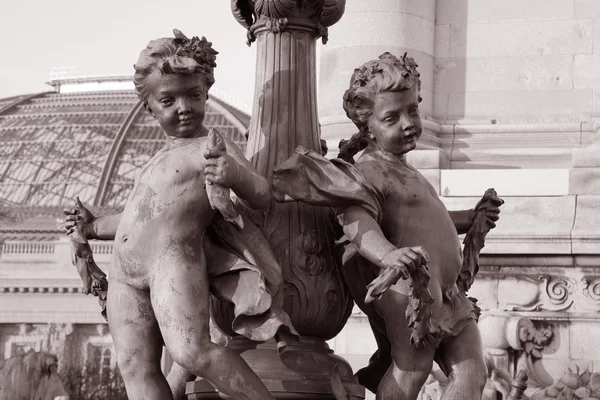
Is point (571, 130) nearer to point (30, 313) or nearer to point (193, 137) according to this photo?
point (193, 137)

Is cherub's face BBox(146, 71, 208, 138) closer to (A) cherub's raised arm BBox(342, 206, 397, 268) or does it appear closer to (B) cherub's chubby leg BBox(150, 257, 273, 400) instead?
(B) cherub's chubby leg BBox(150, 257, 273, 400)

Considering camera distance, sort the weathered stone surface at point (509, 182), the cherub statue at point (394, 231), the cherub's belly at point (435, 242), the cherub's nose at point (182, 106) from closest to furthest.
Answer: the cherub statue at point (394, 231)
the cherub's nose at point (182, 106)
the cherub's belly at point (435, 242)
the weathered stone surface at point (509, 182)

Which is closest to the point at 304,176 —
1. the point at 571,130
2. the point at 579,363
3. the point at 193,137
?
the point at 193,137

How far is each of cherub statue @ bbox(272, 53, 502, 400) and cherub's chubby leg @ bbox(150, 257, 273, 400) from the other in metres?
0.60

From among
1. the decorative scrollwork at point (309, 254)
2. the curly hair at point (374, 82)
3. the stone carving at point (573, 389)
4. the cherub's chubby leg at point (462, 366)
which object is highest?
the curly hair at point (374, 82)

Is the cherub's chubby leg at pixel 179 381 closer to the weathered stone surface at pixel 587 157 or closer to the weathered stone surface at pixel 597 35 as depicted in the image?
the weathered stone surface at pixel 587 157

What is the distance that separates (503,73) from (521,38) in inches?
13.4

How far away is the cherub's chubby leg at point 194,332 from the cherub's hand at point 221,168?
445 mm

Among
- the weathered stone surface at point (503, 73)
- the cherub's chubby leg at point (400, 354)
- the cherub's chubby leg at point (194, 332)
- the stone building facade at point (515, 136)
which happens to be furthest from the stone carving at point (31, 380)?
the cherub's chubby leg at point (194, 332)

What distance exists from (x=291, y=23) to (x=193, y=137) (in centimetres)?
89

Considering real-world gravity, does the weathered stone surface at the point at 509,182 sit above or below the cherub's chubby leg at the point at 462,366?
above

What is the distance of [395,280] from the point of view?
7312 millimetres

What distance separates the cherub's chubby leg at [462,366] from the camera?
798 cm

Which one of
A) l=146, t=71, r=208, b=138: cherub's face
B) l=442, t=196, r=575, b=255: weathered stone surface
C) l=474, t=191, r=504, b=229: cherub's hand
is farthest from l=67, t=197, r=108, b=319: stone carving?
l=442, t=196, r=575, b=255: weathered stone surface
